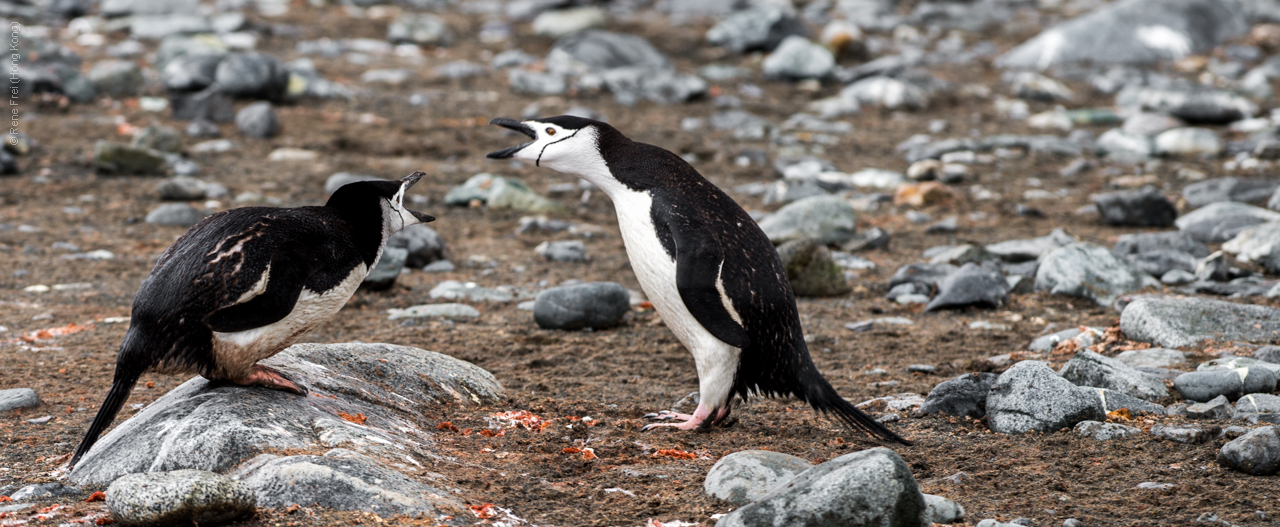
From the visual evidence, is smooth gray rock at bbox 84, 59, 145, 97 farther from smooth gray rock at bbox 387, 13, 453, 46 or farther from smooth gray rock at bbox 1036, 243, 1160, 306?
smooth gray rock at bbox 1036, 243, 1160, 306

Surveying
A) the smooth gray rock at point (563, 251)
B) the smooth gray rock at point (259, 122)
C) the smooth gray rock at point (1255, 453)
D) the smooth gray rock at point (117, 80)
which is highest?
the smooth gray rock at point (117, 80)

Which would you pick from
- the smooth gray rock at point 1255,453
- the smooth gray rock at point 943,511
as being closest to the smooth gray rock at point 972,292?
the smooth gray rock at point 1255,453

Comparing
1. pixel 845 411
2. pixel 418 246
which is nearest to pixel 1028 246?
pixel 845 411

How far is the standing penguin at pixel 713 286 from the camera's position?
382cm

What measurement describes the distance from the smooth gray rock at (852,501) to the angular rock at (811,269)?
3.37 metres

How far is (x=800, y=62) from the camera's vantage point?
1257 centimetres

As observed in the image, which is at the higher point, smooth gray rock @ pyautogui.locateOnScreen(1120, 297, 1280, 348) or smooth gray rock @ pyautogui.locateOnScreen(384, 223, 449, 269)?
smooth gray rock @ pyautogui.locateOnScreen(1120, 297, 1280, 348)

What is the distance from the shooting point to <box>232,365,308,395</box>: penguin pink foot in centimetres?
357

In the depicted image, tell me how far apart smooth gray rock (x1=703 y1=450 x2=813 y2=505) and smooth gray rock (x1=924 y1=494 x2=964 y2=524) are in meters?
0.36

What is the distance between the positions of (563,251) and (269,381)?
136 inches

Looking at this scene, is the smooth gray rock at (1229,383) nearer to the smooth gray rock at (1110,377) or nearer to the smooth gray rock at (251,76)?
the smooth gray rock at (1110,377)

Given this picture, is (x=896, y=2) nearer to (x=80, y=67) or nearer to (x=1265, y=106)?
(x=1265, y=106)

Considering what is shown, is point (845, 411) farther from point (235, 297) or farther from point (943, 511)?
point (235, 297)

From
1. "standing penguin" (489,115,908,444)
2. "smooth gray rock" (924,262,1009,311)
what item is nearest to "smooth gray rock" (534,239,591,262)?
"smooth gray rock" (924,262,1009,311)
